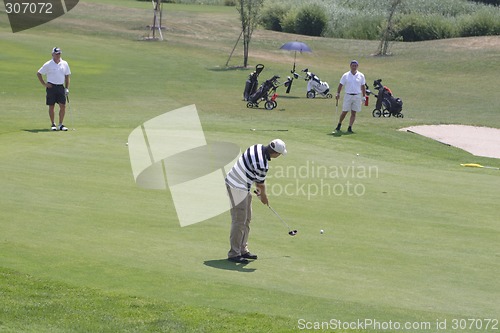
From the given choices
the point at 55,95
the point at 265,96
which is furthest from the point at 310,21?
the point at 55,95

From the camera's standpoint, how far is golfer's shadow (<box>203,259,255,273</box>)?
12258mm

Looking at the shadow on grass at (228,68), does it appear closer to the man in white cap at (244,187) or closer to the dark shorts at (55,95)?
the dark shorts at (55,95)

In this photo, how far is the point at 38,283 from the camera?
1099 centimetres

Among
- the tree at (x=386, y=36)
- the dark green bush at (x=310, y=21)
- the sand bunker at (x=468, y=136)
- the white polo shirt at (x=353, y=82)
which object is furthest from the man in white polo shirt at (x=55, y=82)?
the dark green bush at (x=310, y=21)

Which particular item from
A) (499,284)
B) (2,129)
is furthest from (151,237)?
(2,129)

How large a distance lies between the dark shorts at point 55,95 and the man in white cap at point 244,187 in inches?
520

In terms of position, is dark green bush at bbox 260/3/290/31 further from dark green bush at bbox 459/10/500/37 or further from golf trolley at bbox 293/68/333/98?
golf trolley at bbox 293/68/333/98

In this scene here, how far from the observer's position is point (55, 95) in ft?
82.7

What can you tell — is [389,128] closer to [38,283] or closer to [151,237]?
[151,237]

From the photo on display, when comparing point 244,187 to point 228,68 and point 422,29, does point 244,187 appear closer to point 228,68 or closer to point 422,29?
point 228,68

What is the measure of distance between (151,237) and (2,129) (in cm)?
1267

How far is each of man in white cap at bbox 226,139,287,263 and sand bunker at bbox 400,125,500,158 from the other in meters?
14.1

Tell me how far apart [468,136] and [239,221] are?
17.2 meters

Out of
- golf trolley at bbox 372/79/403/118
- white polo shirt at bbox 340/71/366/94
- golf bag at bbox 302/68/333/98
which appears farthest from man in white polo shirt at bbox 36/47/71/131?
golf bag at bbox 302/68/333/98
